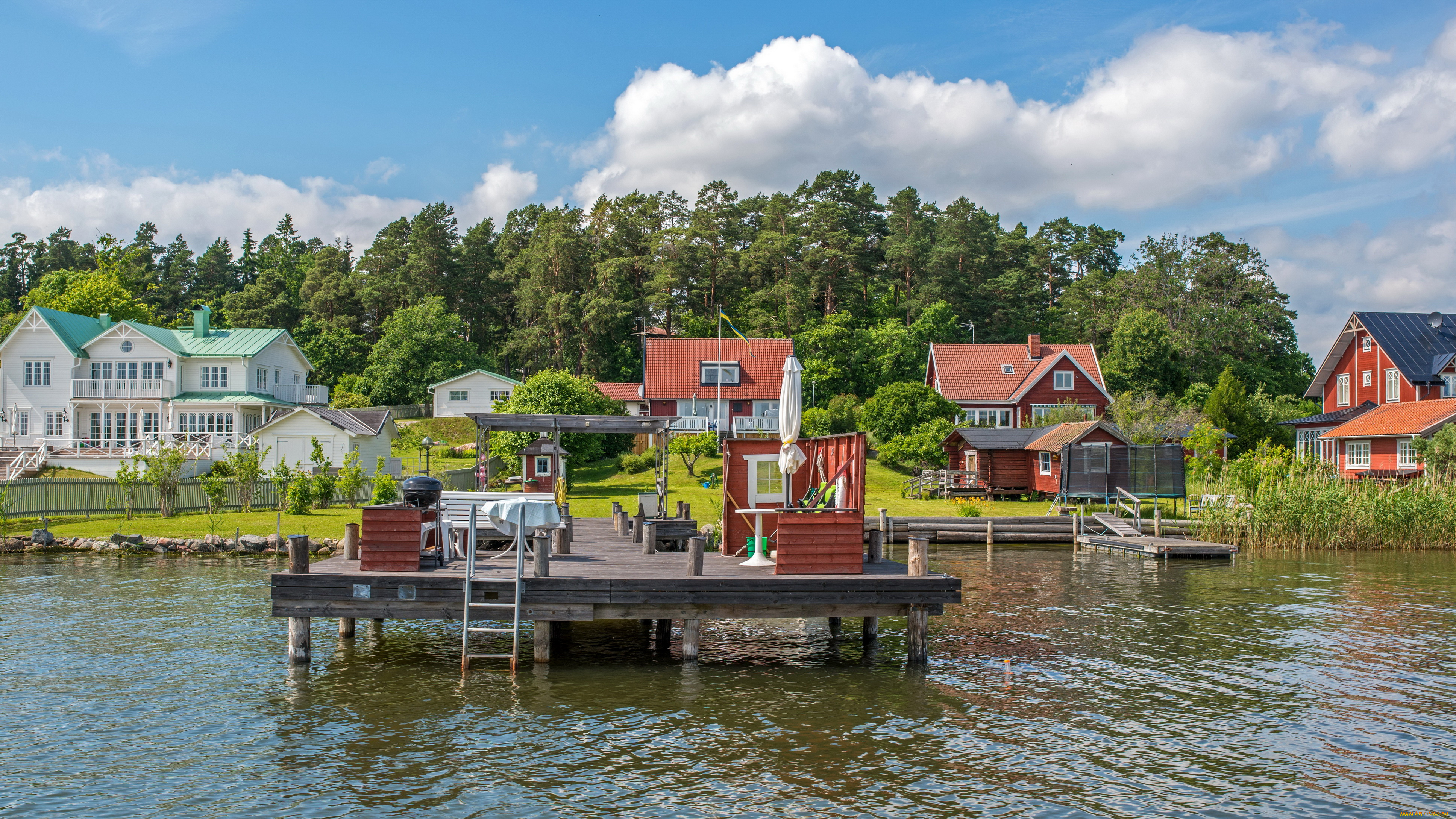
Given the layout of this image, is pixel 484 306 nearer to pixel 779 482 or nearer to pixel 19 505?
pixel 19 505

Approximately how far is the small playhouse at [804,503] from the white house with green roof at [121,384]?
1839 inches

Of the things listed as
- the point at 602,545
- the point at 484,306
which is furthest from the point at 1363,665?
the point at 484,306

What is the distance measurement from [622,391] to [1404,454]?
46.6 m

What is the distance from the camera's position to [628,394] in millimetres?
70250

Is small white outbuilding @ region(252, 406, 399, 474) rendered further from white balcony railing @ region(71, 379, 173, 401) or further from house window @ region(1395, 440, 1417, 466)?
house window @ region(1395, 440, 1417, 466)

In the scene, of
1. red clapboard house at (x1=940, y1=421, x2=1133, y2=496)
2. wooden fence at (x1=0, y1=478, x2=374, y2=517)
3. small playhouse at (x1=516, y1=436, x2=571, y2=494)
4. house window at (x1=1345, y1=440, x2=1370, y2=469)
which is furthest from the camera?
house window at (x1=1345, y1=440, x2=1370, y2=469)

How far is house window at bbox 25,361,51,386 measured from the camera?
57531mm

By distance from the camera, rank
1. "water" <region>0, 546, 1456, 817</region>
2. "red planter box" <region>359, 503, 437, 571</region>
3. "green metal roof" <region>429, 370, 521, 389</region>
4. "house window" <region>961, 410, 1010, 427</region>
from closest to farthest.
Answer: "water" <region>0, 546, 1456, 817</region> → "red planter box" <region>359, 503, 437, 571</region> → "house window" <region>961, 410, 1010, 427</region> → "green metal roof" <region>429, 370, 521, 389</region>

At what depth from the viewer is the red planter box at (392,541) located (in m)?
14.8

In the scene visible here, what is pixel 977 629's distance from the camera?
19125 mm

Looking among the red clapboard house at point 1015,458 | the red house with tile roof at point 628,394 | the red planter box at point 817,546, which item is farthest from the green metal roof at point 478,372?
the red planter box at point 817,546

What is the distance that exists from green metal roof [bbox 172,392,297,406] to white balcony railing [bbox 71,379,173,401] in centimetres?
86

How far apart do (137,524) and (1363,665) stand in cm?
3371

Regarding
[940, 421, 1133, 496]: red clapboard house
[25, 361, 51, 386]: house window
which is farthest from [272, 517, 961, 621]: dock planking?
[25, 361, 51, 386]: house window
